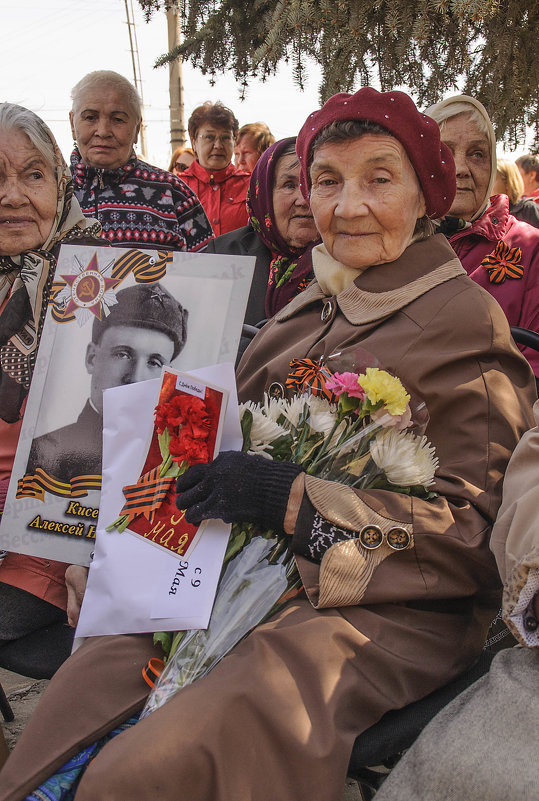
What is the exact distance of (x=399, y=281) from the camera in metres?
2.17

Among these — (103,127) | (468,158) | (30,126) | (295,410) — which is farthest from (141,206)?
(295,410)

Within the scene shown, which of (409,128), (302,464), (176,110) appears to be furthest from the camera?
(176,110)

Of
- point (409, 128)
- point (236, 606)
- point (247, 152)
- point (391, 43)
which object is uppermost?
point (247, 152)

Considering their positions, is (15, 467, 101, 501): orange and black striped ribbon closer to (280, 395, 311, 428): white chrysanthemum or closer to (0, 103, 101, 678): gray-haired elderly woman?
(0, 103, 101, 678): gray-haired elderly woman

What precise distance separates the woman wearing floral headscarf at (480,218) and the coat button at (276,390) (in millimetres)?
1229

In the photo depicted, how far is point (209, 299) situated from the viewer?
2033mm

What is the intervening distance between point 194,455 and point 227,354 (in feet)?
1.15

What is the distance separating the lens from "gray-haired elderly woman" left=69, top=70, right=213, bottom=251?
3910 mm

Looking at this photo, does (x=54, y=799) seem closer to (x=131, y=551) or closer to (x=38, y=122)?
(x=131, y=551)

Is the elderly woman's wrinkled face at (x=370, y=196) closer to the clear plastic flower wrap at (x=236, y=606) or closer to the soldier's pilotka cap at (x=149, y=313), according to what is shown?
the soldier's pilotka cap at (x=149, y=313)

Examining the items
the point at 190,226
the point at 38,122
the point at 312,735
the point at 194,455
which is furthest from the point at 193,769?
the point at 190,226

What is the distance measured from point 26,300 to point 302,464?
125 centimetres

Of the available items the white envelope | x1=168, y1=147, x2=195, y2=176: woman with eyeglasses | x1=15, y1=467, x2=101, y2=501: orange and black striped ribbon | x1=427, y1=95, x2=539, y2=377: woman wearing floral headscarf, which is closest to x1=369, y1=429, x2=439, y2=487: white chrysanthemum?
the white envelope

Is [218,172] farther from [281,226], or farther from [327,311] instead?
[327,311]
